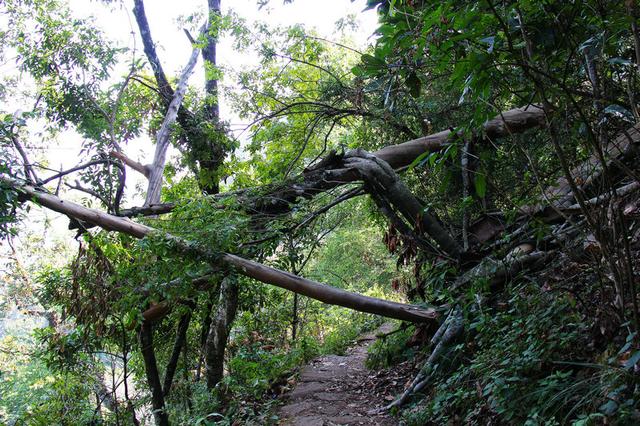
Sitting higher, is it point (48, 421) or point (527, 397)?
point (48, 421)

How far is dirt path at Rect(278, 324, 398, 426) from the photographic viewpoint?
4918mm

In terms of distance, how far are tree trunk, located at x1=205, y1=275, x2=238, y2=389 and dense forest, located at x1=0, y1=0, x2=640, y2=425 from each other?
30 millimetres

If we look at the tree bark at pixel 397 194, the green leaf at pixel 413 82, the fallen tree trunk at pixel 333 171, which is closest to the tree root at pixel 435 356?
the tree bark at pixel 397 194

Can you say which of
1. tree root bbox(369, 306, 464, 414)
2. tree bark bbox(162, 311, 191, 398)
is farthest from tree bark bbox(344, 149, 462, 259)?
tree bark bbox(162, 311, 191, 398)

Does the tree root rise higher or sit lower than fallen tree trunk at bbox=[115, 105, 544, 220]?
lower

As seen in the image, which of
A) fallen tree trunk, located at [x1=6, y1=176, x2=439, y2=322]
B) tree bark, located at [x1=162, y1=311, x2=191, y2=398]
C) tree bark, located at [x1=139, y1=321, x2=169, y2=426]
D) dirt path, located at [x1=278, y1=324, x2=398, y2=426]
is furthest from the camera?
tree bark, located at [x1=162, y1=311, x2=191, y2=398]

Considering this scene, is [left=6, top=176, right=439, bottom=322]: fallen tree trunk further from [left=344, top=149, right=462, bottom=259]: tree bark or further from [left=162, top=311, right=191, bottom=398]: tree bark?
[left=162, top=311, right=191, bottom=398]: tree bark

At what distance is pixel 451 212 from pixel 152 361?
4855 millimetres

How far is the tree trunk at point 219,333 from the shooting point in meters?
6.03

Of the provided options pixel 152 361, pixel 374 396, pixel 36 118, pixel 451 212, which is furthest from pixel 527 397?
pixel 36 118

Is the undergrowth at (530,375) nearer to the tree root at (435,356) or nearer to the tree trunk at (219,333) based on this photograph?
the tree root at (435,356)

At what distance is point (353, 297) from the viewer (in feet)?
17.7

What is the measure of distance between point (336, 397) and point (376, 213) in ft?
10.5

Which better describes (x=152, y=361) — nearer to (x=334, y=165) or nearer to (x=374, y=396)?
(x=374, y=396)
